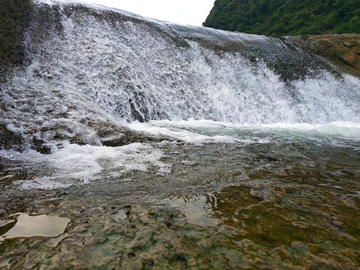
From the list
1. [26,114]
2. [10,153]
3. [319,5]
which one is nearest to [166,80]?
[26,114]

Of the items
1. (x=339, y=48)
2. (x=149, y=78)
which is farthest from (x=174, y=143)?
(x=339, y=48)

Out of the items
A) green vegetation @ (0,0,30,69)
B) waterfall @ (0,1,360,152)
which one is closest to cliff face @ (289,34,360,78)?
waterfall @ (0,1,360,152)

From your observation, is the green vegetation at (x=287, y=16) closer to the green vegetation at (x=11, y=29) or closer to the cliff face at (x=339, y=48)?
the cliff face at (x=339, y=48)

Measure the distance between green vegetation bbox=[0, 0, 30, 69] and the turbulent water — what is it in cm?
27

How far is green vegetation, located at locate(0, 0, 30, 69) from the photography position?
17.1 ft

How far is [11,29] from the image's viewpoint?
18.7ft

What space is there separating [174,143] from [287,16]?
2433 centimetres

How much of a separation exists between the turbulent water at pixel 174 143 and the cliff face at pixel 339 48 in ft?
5.66

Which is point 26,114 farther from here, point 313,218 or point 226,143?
point 313,218

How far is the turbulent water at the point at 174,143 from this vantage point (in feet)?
4.48

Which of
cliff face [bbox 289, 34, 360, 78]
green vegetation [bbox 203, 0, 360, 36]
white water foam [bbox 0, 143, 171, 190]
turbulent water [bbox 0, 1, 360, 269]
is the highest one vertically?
green vegetation [bbox 203, 0, 360, 36]

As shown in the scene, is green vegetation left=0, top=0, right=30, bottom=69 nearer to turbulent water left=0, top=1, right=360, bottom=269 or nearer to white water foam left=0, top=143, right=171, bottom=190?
turbulent water left=0, top=1, right=360, bottom=269

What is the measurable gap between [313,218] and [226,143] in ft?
8.77

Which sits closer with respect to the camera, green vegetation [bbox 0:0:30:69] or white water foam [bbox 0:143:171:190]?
white water foam [bbox 0:143:171:190]
